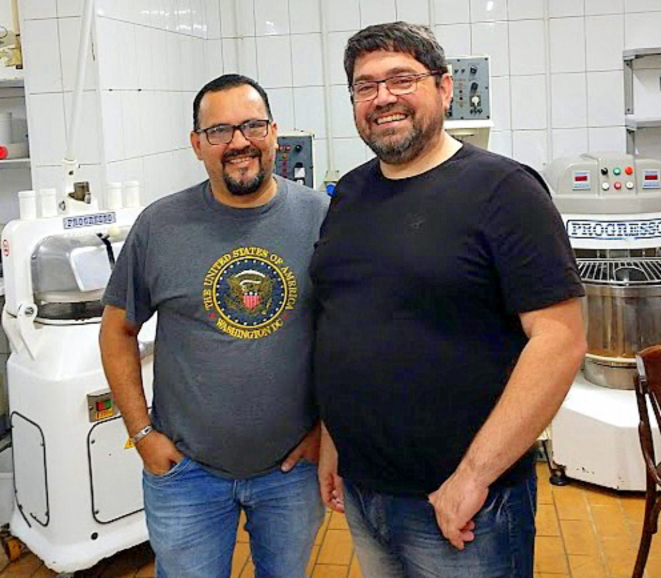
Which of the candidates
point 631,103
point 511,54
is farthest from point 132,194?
point 631,103

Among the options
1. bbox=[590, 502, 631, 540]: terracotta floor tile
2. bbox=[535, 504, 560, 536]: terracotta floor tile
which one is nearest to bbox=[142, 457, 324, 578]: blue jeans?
bbox=[535, 504, 560, 536]: terracotta floor tile

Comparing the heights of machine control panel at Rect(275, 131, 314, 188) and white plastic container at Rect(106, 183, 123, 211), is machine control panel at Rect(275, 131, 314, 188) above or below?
above

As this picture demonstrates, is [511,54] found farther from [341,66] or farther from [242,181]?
[242,181]

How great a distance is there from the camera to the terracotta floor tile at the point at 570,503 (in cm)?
307

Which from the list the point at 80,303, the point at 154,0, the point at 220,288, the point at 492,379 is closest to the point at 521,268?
the point at 492,379

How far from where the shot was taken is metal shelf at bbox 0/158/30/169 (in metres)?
3.18

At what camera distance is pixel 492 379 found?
1413mm

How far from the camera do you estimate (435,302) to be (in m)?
1.41

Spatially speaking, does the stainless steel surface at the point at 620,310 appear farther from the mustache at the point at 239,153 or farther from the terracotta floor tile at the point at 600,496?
the mustache at the point at 239,153

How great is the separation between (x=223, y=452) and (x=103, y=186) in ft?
5.42

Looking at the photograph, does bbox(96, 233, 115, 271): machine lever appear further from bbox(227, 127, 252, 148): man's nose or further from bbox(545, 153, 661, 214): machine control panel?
bbox(545, 153, 661, 214): machine control panel

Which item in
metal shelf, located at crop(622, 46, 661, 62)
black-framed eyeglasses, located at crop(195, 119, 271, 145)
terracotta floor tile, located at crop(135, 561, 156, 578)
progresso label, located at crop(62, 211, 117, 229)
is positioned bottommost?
terracotta floor tile, located at crop(135, 561, 156, 578)

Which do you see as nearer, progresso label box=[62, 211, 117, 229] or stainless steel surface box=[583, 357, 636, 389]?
progresso label box=[62, 211, 117, 229]

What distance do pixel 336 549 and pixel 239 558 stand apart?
0.33 metres
